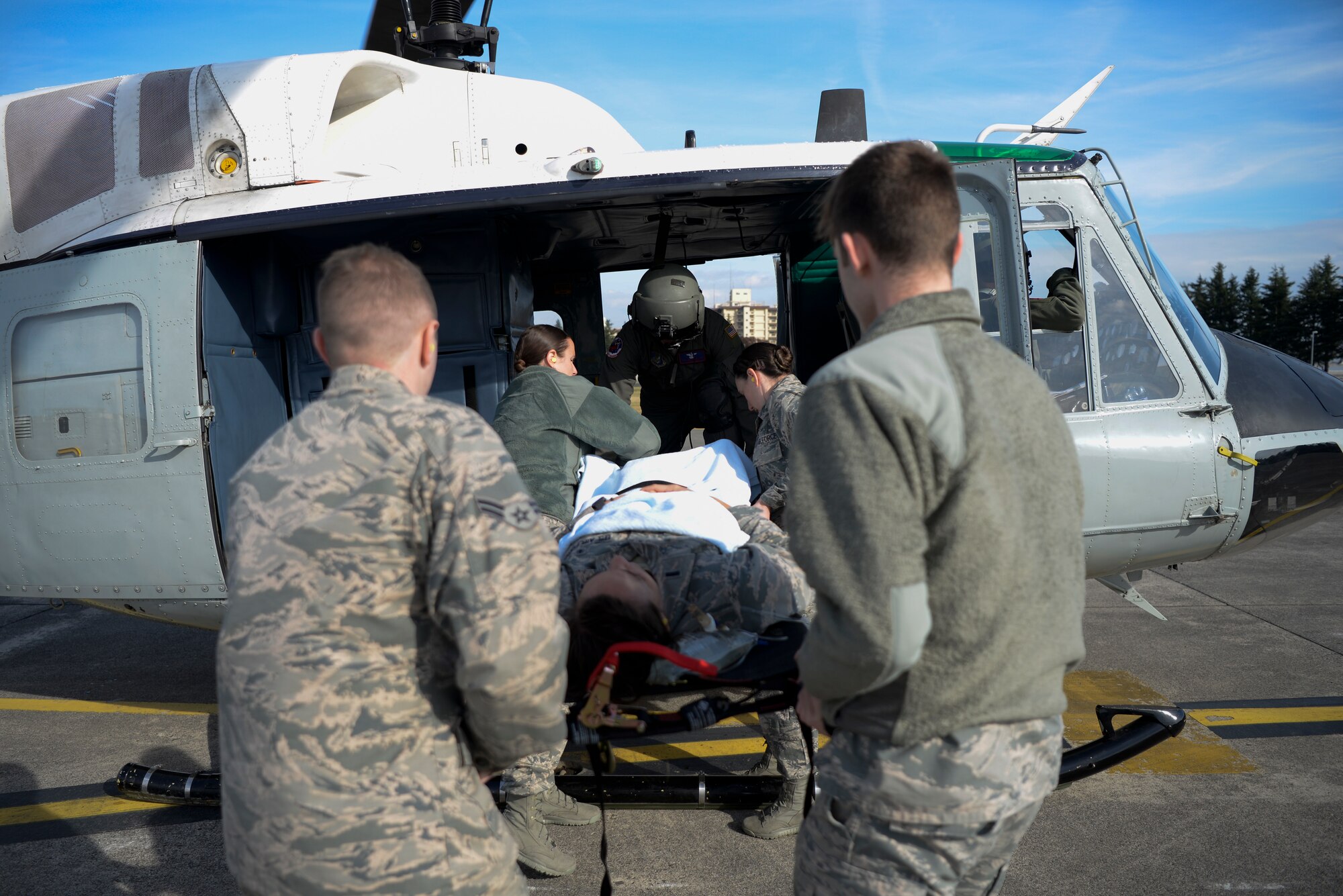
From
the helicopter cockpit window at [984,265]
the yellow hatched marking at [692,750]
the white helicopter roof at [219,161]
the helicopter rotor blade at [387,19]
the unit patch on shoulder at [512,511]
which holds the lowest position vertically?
the yellow hatched marking at [692,750]

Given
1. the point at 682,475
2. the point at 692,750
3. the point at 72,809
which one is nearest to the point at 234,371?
the point at 72,809

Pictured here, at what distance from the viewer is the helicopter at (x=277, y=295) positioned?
3.83 meters

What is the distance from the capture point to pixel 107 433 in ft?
12.8

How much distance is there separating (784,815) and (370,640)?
2354 millimetres

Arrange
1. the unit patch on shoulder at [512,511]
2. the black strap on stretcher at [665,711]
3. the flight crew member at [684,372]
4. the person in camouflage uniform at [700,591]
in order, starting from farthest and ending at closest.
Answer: the flight crew member at [684,372], the person in camouflage uniform at [700,591], the black strap on stretcher at [665,711], the unit patch on shoulder at [512,511]

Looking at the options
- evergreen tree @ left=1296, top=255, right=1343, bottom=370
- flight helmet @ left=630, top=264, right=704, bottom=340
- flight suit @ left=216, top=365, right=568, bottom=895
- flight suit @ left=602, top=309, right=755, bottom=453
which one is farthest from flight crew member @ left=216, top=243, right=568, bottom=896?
evergreen tree @ left=1296, top=255, right=1343, bottom=370

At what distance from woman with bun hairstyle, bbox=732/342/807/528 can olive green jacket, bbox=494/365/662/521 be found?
64 cm

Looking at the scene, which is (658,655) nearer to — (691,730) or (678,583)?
(691,730)

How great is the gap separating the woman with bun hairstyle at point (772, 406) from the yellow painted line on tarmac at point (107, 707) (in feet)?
10.9

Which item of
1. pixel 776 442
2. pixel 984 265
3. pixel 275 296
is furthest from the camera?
pixel 275 296

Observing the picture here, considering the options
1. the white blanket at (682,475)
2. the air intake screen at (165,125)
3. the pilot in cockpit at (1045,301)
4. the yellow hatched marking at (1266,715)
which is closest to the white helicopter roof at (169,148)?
the air intake screen at (165,125)

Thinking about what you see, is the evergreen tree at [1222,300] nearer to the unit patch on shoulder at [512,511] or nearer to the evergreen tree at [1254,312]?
the evergreen tree at [1254,312]

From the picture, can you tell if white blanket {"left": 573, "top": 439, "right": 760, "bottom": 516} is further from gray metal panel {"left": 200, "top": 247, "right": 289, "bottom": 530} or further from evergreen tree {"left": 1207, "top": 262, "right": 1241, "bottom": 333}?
evergreen tree {"left": 1207, "top": 262, "right": 1241, "bottom": 333}

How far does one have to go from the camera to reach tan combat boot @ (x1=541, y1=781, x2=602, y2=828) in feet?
11.7
